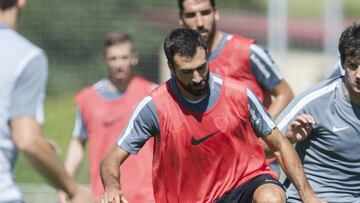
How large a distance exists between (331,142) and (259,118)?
0.48m

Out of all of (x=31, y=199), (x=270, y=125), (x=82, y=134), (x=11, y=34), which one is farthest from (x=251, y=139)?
(x=31, y=199)

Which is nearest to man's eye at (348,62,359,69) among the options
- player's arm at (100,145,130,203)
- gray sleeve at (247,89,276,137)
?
gray sleeve at (247,89,276,137)

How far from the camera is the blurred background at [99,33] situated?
1498 cm

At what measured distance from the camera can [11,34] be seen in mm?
5750

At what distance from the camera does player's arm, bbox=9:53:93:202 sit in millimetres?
5480

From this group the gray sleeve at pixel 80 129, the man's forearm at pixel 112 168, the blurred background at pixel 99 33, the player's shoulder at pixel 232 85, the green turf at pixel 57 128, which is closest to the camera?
the man's forearm at pixel 112 168

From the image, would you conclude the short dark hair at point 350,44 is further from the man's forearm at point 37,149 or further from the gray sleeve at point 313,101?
the man's forearm at point 37,149

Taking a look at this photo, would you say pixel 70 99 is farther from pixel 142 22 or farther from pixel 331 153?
pixel 331 153

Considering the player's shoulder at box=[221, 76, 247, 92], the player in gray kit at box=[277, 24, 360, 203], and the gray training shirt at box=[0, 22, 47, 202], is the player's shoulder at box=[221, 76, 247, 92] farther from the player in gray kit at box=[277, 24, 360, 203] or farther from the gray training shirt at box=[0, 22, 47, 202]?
the gray training shirt at box=[0, 22, 47, 202]

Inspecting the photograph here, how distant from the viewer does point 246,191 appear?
7086 millimetres

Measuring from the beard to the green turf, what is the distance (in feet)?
26.7

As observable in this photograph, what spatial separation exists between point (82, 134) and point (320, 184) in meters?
3.85

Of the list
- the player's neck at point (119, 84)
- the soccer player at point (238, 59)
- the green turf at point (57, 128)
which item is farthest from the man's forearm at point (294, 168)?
the green turf at point (57, 128)

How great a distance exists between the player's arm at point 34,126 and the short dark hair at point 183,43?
165 cm
